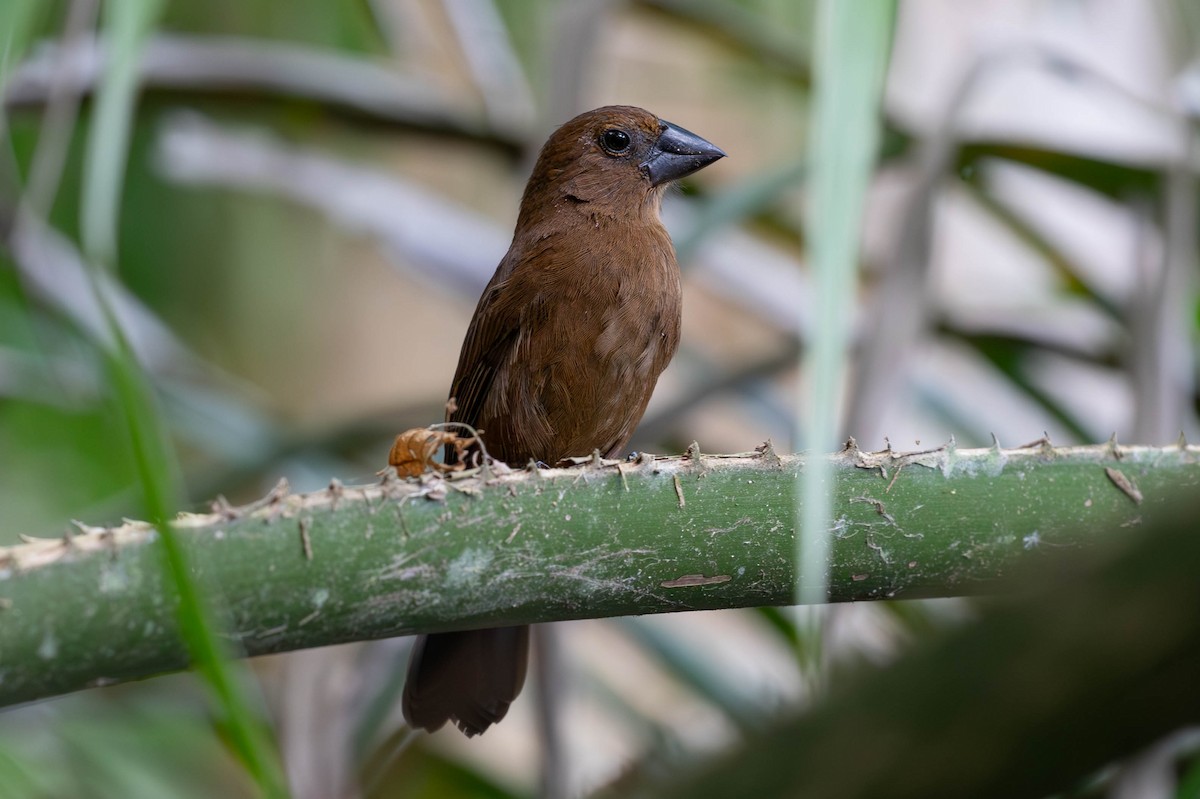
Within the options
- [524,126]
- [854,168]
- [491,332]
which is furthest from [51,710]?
[854,168]

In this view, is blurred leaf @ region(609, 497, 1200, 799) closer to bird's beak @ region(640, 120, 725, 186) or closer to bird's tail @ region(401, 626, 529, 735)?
bird's tail @ region(401, 626, 529, 735)

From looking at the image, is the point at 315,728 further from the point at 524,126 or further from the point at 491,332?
the point at 524,126

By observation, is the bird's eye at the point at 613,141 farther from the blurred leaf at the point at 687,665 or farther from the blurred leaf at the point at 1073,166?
the blurred leaf at the point at 687,665

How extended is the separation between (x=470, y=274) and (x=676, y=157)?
605mm

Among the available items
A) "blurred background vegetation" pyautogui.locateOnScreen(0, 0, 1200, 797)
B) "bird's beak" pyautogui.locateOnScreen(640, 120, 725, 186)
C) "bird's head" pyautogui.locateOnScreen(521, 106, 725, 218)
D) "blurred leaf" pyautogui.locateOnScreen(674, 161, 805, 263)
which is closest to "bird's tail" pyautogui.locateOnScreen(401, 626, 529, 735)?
"blurred background vegetation" pyautogui.locateOnScreen(0, 0, 1200, 797)

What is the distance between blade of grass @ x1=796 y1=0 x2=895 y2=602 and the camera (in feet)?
2.38

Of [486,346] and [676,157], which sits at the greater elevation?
[676,157]

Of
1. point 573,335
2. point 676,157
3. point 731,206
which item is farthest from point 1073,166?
point 573,335

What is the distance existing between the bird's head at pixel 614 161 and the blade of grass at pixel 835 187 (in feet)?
5.78

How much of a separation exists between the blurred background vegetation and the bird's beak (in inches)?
4.5

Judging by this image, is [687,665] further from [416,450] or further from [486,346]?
[416,450]

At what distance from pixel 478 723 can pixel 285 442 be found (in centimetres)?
109

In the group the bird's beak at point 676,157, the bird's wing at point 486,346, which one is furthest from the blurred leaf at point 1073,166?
the bird's wing at point 486,346

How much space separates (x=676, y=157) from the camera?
2625mm
